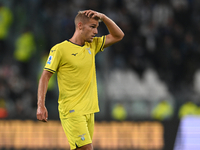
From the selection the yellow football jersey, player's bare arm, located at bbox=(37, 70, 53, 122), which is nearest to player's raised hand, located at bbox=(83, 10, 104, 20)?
the yellow football jersey

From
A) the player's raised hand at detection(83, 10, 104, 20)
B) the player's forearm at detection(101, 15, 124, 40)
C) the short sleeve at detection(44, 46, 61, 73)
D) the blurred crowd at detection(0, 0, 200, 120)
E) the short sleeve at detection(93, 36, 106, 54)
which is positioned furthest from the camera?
the blurred crowd at detection(0, 0, 200, 120)

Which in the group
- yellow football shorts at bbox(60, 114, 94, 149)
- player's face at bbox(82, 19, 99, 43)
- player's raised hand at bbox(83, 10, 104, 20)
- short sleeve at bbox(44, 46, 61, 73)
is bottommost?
yellow football shorts at bbox(60, 114, 94, 149)

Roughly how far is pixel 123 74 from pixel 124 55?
0.70 m

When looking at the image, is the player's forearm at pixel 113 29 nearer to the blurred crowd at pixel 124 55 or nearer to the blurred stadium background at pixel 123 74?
the blurred stadium background at pixel 123 74

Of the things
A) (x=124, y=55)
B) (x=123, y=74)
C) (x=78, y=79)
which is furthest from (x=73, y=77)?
(x=124, y=55)

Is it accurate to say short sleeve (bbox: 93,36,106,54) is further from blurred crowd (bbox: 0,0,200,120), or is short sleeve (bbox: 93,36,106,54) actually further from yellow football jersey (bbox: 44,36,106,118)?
blurred crowd (bbox: 0,0,200,120)

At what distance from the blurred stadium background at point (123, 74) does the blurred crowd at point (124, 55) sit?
22 mm

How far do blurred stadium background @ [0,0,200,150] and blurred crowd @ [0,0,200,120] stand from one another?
0.07 feet

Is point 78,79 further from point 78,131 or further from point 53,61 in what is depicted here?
point 78,131

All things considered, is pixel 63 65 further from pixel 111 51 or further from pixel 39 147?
pixel 111 51

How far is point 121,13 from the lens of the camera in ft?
33.4

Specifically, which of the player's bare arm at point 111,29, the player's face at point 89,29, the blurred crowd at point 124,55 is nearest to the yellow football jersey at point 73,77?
the player's face at point 89,29

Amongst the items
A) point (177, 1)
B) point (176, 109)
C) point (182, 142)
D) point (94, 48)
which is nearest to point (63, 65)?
point (94, 48)

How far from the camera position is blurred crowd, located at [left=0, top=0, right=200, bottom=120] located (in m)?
8.41
